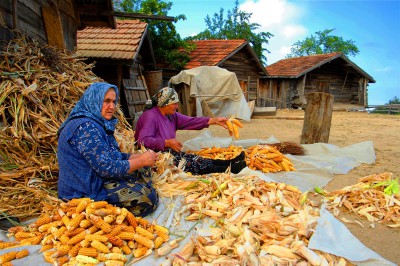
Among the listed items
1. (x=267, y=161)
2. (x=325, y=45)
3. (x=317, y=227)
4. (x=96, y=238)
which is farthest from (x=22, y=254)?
(x=325, y=45)

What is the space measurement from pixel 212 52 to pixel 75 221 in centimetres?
1490

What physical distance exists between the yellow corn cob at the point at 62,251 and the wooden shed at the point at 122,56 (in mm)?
7311

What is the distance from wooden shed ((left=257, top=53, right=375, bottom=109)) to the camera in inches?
816

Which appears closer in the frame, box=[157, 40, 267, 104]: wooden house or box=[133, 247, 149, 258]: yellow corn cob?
box=[133, 247, 149, 258]: yellow corn cob

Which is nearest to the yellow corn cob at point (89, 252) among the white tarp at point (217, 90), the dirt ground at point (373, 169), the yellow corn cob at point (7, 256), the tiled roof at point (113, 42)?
the yellow corn cob at point (7, 256)

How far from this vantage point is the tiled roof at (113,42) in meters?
9.10

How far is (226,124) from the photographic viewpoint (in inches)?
179

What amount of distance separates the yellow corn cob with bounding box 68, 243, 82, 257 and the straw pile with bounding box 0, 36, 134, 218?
807 mm

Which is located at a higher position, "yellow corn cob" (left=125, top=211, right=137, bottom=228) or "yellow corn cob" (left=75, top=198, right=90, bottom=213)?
"yellow corn cob" (left=75, top=198, right=90, bottom=213)

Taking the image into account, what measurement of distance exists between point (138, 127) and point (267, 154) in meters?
1.92

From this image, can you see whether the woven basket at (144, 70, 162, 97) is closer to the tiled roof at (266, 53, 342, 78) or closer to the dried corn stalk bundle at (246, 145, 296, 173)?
the dried corn stalk bundle at (246, 145, 296, 173)

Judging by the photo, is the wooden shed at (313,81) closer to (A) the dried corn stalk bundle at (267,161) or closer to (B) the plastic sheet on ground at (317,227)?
(A) the dried corn stalk bundle at (267,161)

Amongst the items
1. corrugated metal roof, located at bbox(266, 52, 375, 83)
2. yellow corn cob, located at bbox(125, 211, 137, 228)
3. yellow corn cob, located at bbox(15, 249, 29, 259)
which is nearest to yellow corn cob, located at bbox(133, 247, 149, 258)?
yellow corn cob, located at bbox(125, 211, 137, 228)

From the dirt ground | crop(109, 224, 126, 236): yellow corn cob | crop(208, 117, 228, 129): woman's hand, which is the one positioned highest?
crop(208, 117, 228, 129): woman's hand
